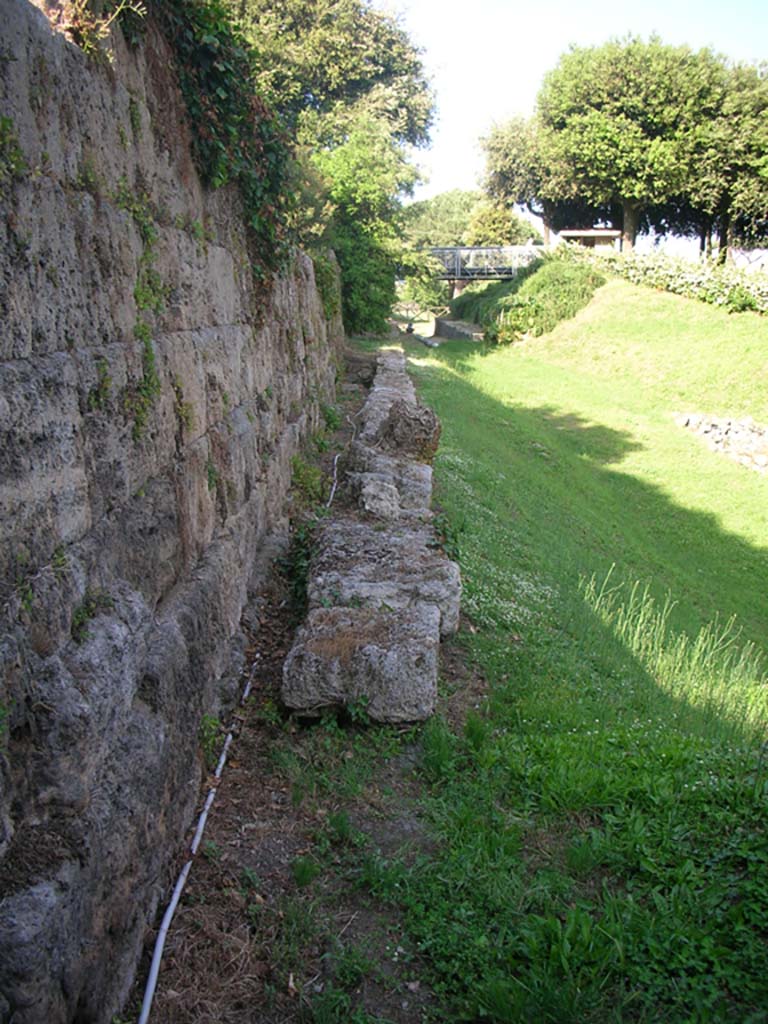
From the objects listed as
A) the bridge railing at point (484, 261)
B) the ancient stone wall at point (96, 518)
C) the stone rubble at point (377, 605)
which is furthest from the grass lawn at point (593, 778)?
the bridge railing at point (484, 261)

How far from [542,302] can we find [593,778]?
27.3 metres

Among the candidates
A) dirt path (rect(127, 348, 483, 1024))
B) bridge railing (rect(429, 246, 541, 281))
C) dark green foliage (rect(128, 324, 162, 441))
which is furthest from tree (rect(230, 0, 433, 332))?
dirt path (rect(127, 348, 483, 1024))

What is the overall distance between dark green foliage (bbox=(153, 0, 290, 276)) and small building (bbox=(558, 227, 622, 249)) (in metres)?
33.9

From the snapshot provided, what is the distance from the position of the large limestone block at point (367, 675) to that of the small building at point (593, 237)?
36550 millimetres

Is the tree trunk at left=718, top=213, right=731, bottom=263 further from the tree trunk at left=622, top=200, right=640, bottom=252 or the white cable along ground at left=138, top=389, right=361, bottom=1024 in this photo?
the white cable along ground at left=138, top=389, right=361, bottom=1024

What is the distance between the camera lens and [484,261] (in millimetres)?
37594

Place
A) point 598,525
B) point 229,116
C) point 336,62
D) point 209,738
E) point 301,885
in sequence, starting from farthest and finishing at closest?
1. point 336,62
2. point 598,525
3. point 229,116
4. point 209,738
5. point 301,885

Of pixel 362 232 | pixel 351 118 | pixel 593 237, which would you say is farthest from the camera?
pixel 593 237

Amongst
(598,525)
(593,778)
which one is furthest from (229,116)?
(598,525)

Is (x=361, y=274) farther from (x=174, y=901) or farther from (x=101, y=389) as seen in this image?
(x=174, y=901)

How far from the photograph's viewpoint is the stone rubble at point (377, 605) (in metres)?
4.35

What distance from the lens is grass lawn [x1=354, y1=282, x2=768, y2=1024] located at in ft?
9.10

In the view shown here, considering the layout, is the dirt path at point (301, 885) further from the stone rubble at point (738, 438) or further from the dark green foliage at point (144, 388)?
the stone rubble at point (738, 438)

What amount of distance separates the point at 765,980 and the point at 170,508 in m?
2.77
